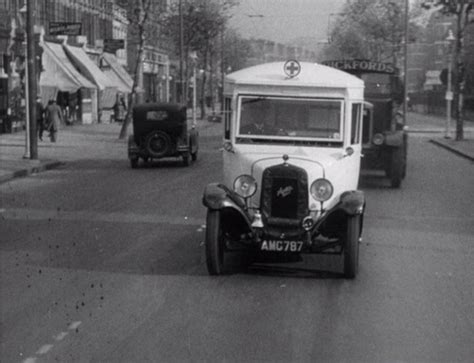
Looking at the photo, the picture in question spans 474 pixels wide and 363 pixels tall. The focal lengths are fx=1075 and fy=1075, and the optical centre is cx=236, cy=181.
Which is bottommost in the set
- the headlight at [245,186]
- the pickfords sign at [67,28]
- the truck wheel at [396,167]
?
Result: the truck wheel at [396,167]

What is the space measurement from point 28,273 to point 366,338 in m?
4.57

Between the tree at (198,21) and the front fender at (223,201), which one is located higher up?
the tree at (198,21)

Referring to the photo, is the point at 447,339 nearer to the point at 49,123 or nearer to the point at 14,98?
the point at 49,123

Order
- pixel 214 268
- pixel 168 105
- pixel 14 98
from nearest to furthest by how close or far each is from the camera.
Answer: pixel 214 268 → pixel 168 105 → pixel 14 98

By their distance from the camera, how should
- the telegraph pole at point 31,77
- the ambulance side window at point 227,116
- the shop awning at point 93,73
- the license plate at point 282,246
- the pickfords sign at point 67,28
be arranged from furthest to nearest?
the shop awning at point 93,73
the pickfords sign at point 67,28
the telegraph pole at point 31,77
the ambulance side window at point 227,116
the license plate at point 282,246

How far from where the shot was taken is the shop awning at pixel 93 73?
54.2 meters

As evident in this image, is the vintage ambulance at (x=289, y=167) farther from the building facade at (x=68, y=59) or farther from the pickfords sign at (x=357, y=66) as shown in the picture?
the building facade at (x=68, y=59)

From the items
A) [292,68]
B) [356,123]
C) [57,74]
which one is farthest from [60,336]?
[57,74]

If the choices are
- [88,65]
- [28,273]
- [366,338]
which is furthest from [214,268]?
[88,65]

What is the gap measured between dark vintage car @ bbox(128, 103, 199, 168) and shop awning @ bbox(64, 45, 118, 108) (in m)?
24.9

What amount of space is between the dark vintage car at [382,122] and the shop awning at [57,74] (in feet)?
82.3

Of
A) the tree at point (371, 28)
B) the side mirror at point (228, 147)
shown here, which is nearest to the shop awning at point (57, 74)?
the tree at point (371, 28)

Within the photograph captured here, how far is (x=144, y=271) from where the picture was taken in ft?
38.4

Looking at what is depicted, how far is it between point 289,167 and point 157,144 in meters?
17.7
